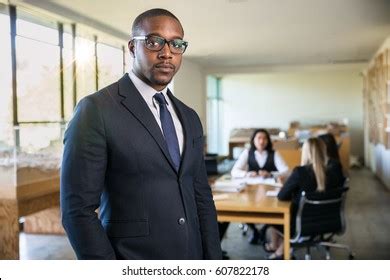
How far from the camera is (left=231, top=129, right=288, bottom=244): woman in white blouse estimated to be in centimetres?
342

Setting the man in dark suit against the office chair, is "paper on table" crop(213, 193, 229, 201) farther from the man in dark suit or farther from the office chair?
the man in dark suit

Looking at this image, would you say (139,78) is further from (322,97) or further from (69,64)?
(322,97)

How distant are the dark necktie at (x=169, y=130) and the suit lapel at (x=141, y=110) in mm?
41

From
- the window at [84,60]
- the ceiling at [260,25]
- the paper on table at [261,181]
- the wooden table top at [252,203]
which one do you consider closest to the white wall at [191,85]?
the ceiling at [260,25]

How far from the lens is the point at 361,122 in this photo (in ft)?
31.8

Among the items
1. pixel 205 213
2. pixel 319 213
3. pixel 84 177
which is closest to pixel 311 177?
pixel 319 213

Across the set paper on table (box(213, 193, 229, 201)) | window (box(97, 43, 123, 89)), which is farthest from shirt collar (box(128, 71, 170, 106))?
paper on table (box(213, 193, 229, 201))

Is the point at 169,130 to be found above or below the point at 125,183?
above

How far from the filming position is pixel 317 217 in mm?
2646

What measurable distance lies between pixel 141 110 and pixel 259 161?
7.94 ft

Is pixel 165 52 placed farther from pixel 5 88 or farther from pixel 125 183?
pixel 5 88

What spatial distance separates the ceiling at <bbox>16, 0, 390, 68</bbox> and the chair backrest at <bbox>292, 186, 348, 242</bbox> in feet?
2.72

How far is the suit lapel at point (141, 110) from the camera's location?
114 centimetres
